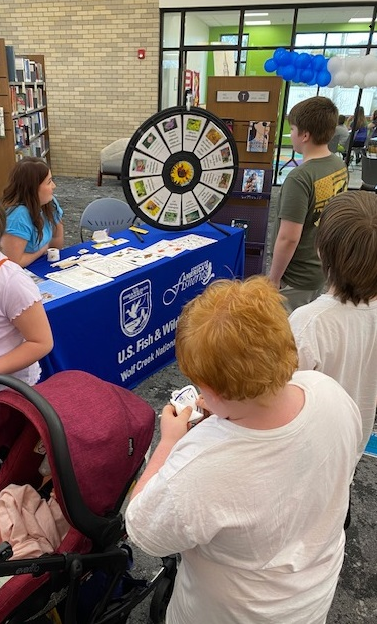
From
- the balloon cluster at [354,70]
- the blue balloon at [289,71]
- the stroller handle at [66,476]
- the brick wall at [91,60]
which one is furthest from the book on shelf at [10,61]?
the stroller handle at [66,476]

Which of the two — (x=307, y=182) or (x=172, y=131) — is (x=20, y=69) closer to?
(x=172, y=131)

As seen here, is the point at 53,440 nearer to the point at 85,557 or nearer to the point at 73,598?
the point at 85,557

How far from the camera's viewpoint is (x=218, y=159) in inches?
115

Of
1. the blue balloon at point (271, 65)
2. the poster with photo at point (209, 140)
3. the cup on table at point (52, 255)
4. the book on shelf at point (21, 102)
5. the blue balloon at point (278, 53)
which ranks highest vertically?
the blue balloon at point (278, 53)

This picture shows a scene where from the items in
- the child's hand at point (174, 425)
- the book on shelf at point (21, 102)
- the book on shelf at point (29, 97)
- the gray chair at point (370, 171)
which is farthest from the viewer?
the book on shelf at point (29, 97)

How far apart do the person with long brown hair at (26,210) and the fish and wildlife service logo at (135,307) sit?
0.59 meters

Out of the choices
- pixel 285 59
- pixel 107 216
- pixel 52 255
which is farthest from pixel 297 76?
pixel 52 255

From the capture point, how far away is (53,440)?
0.93 metres

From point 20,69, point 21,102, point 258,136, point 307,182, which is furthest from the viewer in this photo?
point 21,102

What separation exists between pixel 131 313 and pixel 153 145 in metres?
1.01

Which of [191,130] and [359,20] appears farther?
[359,20]

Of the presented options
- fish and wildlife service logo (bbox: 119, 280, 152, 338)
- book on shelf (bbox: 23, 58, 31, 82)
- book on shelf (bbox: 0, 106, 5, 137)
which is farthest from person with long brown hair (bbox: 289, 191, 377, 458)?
book on shelf (bbox: 23, 58, 31, 82)

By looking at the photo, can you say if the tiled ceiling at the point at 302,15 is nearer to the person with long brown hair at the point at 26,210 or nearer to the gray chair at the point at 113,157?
the gray chair at the point at 113,157

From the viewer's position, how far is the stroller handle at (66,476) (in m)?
0.93
